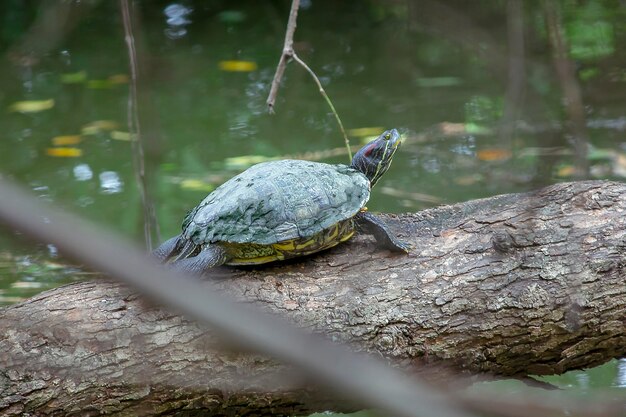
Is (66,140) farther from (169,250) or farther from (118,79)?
(169,250)

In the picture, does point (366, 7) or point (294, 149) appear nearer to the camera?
point (294, 149)

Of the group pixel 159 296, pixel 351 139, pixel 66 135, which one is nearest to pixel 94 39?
pixel 66 135

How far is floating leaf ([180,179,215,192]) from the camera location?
5.15 meters

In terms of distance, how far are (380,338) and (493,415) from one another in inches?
80.0

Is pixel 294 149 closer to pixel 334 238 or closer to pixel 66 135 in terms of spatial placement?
pixel 66 135

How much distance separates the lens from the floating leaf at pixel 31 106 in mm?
6547

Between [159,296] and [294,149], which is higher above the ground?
[159,296]

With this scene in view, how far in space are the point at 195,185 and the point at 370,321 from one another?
2.85m

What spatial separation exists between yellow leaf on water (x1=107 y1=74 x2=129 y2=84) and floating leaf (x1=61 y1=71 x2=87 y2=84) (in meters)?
0.25

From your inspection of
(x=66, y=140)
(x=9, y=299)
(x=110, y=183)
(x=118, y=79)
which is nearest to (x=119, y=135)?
(x=66, y=140)

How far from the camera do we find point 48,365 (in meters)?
2.42

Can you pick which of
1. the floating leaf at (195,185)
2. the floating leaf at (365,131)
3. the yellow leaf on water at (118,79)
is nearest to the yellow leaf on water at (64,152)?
the floating leaf at (195,185)

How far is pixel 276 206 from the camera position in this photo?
2684mm

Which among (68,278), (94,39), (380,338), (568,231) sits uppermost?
(94,39)
